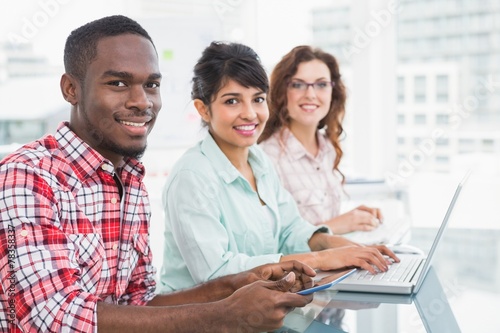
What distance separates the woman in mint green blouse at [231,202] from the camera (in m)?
1.46

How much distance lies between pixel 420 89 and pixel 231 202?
2.72m

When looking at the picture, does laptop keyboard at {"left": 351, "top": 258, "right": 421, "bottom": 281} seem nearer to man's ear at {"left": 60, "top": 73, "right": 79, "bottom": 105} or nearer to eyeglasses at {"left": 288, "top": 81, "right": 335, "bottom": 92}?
man's ear at {"left": 60, "top": 73, "right": 79, "bottom": 105}

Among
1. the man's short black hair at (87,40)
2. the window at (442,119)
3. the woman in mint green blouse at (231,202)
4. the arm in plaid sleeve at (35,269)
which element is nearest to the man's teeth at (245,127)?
the woman in mint green blouse at (231,202)

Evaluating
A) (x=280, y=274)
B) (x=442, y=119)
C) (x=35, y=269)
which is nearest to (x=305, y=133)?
(x=280, y=274)

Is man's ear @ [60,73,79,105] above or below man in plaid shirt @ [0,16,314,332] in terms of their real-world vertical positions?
above

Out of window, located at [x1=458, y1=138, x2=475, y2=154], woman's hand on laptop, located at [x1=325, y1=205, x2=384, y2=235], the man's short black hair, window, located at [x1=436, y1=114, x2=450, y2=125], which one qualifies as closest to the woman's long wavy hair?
woman's hand on laptop, located at [x1=325, y1=205, x2=384, y2=235]

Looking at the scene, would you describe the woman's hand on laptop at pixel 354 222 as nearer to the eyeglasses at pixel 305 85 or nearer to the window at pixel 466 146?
the eyeglasses at pixel 305 85

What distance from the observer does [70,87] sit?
1.22 metres

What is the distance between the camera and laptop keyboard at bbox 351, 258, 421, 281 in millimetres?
1387

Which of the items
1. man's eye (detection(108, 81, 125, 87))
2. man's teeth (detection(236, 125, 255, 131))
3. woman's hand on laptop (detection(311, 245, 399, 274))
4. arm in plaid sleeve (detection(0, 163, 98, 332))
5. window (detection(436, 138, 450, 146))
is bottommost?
woman's hand on laptop (detection(311, 245, 399, 274))

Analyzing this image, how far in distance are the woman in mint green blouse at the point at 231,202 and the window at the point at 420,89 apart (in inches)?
93.7

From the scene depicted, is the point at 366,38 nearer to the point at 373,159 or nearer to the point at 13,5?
the point at 373,159

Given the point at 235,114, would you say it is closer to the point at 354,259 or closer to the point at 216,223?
the point at 216,223

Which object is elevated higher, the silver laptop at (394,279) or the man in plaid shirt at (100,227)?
the man in plaid shirt at (100,227)
